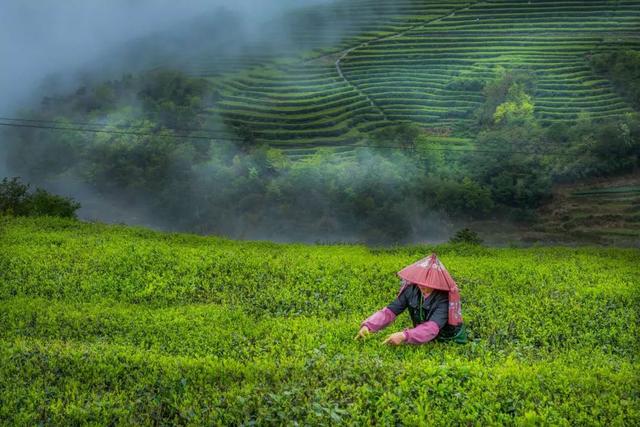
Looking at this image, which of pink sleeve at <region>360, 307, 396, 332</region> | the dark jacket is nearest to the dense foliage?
pink sleeve at <region>360, 307, 396, 332</region>

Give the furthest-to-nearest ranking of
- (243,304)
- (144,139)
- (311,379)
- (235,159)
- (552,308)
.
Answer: (144,139), (235,159), (243,304), (552,308), (311,379)

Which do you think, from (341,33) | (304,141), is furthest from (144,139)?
(341,33)

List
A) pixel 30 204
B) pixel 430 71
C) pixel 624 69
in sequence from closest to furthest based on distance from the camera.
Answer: pixel 30 204 < pixel 624 69 < pixel 430 71

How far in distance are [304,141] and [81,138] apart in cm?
1688

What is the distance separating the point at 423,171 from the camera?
34.2 m

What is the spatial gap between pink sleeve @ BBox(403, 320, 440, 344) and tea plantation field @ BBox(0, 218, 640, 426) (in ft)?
0.49

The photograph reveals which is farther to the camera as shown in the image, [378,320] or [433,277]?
[378,320]

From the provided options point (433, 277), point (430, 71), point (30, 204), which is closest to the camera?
point (433, 277)

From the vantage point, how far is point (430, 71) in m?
41.0

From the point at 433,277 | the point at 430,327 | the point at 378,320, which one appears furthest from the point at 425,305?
the point at 378,320

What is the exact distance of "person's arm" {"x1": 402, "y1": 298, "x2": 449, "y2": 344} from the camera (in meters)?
6.24

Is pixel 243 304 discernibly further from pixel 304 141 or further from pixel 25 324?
pixel 304 141

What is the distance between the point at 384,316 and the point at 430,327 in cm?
50

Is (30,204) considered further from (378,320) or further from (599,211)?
(599,211)
